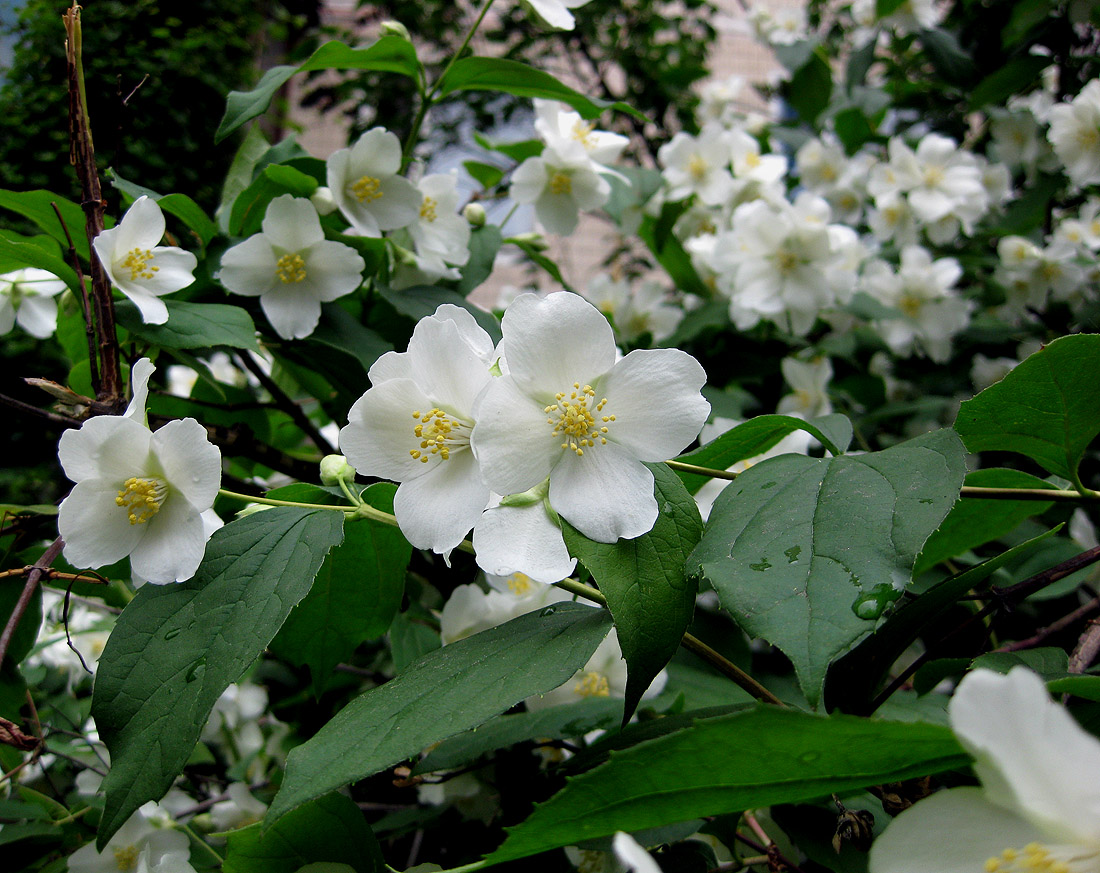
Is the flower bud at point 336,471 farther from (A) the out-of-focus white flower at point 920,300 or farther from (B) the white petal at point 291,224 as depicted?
(A) the out-of-focus white flower at point 920,300

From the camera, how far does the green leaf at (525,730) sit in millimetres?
730

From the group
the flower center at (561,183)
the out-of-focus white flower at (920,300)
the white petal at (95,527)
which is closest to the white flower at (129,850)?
the white petal at (95,527)

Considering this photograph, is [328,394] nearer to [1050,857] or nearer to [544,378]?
[544,378]

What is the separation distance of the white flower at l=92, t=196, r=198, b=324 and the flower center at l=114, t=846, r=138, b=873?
22.1 inches

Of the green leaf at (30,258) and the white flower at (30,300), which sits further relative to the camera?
the white flower at (30,300)

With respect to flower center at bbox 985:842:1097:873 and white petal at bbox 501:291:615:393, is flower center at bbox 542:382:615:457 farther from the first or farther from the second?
flower center at bbox 985:842:1097:873

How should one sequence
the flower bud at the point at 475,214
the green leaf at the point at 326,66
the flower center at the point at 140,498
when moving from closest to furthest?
1. the flower center at the point at 140,498
2. the green leaf at the point at 326,66
3. the flower bud at the point at 475,214

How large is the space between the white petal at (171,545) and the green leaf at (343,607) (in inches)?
6.4

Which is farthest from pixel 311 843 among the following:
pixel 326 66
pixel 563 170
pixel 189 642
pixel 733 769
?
pixel 563 170

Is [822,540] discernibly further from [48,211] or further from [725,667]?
→ [48,211]

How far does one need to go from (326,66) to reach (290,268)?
27 centimetres

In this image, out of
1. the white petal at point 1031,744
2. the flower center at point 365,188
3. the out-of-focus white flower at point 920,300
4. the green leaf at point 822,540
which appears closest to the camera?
the white petal at point 1031,744

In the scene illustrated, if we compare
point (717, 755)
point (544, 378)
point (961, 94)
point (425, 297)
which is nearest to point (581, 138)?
point (425, 297)

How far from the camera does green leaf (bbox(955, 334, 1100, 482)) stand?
61 centimetres
